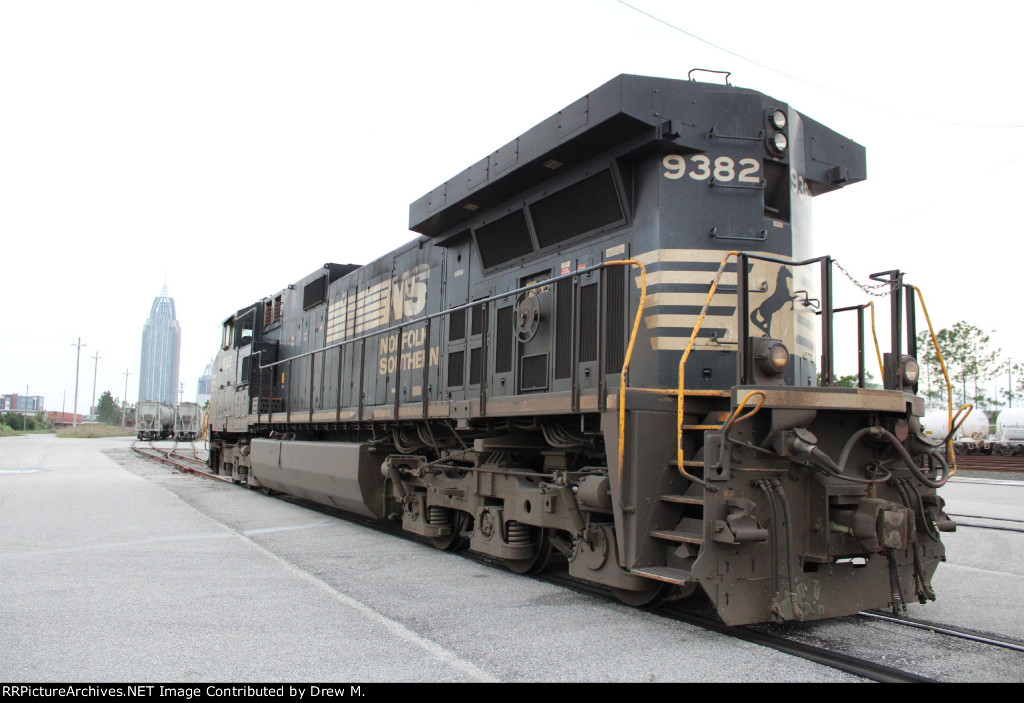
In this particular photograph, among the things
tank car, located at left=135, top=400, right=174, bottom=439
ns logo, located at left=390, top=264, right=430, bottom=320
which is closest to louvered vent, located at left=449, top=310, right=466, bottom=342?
ns logo, located at left=390, top=264, right=430, bottom=320

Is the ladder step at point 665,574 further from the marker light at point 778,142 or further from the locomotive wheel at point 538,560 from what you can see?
the marker light at point 778,142

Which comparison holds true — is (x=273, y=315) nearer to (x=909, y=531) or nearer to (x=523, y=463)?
(x=523, y=463)

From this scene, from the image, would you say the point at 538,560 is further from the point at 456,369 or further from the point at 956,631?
the point at 956,631

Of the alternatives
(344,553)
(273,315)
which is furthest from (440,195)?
(273,315)

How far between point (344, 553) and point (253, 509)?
4180mm

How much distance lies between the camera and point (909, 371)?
499 centimetres

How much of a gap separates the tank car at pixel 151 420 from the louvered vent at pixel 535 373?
47.2m

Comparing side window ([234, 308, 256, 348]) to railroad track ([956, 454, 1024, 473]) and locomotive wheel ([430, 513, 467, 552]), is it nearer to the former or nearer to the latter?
locomotive wheel ([430, 513, 467, 552])

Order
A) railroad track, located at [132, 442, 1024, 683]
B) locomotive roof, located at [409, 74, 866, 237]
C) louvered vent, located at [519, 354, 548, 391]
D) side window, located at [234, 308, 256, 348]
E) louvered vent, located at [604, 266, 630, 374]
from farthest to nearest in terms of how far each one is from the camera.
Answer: side window, located at [234, 308, 256, 348]
louvered vent, located at [519, 354, 548, 391]
louvered vent, located at [604, 266, 630, 374]
locomotive roof, located at [409, 74, 866, 237]
railroad track, located at [132, 442, 1024, 683]

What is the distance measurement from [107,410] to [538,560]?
149654mm

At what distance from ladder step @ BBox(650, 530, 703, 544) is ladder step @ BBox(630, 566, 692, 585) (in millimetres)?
184

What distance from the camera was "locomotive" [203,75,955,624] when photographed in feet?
14.1

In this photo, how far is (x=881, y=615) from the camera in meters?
4.98

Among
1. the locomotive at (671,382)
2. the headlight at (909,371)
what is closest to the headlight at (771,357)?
the locomotive at (671,382)
